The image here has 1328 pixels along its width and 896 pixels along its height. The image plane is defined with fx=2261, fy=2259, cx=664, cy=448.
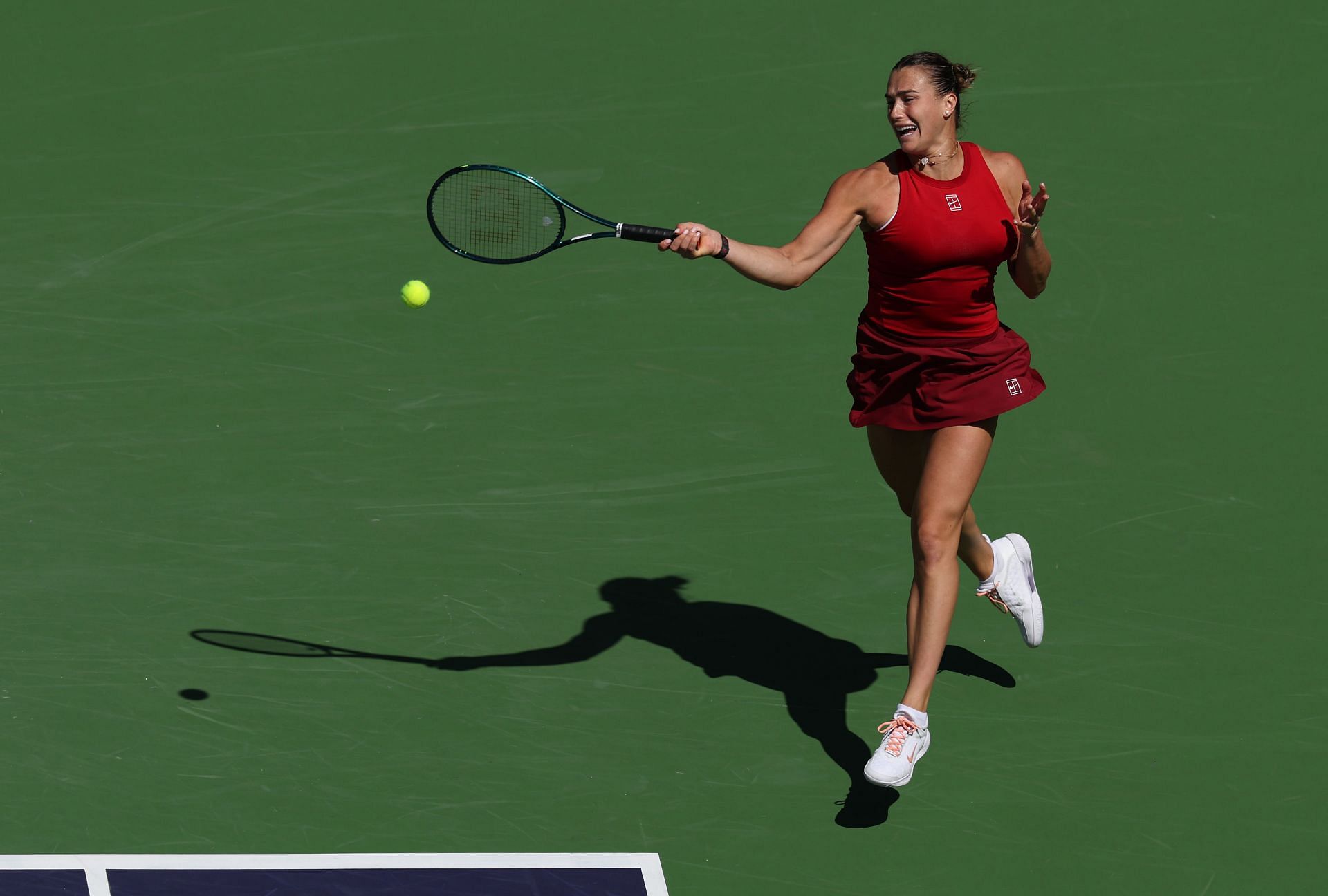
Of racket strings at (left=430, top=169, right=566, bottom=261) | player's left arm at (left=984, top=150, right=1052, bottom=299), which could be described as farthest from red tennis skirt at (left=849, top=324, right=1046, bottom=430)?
racket strings at (left=430, top=169, right=566, bottom=261)

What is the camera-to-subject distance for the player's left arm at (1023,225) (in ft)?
24.2

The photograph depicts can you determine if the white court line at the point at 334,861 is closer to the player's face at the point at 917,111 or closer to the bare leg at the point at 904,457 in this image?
the bare leg at the point at 904,457

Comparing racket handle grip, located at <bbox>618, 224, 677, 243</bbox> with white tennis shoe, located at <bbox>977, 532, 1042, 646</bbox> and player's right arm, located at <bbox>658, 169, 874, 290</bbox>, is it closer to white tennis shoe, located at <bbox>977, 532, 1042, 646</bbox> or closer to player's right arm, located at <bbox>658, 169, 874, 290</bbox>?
player's right arm, located at <bbox>658, 169, 874, 290</bbox>

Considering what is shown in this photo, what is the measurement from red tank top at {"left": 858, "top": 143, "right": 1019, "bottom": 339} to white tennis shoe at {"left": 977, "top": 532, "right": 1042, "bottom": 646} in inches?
39.6

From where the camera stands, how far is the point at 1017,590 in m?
8.09

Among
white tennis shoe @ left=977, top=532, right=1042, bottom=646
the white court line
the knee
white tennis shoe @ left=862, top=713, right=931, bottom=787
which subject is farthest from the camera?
white tennis shoe @ left=977, top=532, right=1042, bottom=646

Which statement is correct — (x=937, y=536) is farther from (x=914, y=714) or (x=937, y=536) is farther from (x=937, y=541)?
(x=914, y=714)

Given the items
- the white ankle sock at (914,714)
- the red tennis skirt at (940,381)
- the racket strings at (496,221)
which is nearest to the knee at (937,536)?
the red tennis skirt at (940,381)

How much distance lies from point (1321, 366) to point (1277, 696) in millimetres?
2545

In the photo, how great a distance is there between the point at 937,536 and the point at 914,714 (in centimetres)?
58

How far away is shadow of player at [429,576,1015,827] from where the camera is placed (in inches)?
309

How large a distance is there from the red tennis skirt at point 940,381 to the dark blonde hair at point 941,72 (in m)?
0.75

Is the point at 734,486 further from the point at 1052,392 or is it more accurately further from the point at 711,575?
the point at 1052,392

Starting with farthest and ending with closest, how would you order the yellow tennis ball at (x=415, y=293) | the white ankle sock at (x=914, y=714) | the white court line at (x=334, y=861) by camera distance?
the yellow tennis ball at (x=415, y=293), the white ankle sock at (x=914, y=714), the white court line at (x=334, y=861)
